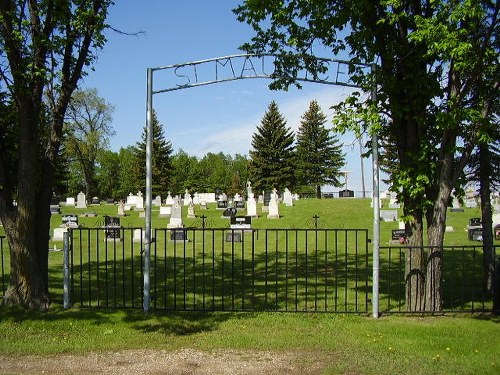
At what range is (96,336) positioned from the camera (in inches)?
258

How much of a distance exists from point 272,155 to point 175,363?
55.0 meters

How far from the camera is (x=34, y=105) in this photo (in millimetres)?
7699

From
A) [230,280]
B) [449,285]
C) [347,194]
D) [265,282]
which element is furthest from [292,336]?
[347,194]

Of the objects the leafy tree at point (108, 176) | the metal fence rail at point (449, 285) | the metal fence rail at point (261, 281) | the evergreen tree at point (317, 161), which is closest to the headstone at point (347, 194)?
the evergreen tree at point (317, 161)

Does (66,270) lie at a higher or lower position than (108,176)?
lower

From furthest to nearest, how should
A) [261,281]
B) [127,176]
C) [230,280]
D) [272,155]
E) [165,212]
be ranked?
[127,176] < [272,155] < [165,212] < [230,280] < [261,281]

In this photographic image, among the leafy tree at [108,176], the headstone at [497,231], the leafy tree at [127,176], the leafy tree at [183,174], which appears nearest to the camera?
the headstone at [497,231]

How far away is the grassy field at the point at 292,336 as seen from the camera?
5.64 m

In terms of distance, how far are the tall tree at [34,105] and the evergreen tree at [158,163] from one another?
5401 cm

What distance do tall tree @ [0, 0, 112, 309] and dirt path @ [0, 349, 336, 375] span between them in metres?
2.23

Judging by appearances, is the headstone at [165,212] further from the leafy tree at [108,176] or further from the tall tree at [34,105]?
the leafy tree at [108,176]

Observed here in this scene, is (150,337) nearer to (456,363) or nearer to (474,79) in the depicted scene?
(456,363)

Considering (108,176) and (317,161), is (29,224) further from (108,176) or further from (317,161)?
(108,176)

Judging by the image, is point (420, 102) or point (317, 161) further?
point (317, 161)
